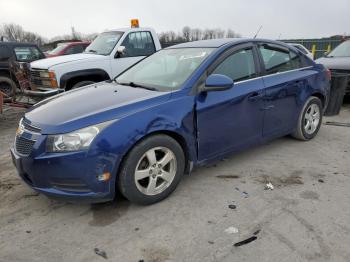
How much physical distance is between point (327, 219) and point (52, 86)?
572 centimetres

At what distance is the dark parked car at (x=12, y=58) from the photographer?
830cm

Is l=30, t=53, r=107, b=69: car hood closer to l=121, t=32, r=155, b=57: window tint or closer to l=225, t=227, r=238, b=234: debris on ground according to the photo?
l=121, t=32, r=155, b=57: window tint

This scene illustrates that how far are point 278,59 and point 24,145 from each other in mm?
3409

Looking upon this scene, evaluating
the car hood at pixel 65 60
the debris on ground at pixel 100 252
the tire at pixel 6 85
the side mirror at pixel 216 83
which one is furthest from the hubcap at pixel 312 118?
the tire at pixel 6 85

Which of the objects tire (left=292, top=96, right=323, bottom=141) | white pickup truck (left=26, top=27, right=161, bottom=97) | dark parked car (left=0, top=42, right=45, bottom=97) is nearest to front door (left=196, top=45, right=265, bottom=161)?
tire (left=292, top=96, right=323, bottom=141)

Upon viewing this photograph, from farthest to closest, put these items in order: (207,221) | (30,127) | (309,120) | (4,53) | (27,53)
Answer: (27,53), (4,53), (309,120), (30,127), (207,221)

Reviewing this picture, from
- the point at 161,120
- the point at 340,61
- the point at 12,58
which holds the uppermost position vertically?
the point at 12,58

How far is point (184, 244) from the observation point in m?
Answer: 2.73

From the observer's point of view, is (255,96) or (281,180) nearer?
(281,180)

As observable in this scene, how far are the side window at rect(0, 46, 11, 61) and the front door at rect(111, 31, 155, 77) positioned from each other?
3.93 meters

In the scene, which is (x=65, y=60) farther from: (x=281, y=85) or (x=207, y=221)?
(x=207, y=221)

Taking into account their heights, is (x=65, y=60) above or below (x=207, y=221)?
above

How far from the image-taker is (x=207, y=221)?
3.04 meters

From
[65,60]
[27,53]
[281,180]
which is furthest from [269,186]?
[27,53]
